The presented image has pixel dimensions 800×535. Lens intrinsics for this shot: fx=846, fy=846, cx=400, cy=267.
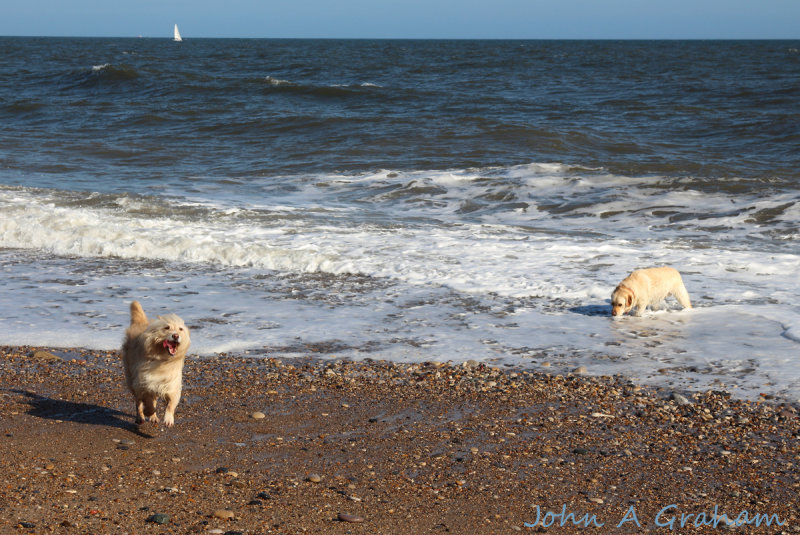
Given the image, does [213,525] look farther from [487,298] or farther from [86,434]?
[487,298]

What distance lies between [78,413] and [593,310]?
14.5 ft

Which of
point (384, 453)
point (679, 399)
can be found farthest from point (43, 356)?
point (679, 399)

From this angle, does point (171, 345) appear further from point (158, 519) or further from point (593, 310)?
point (593, 310)

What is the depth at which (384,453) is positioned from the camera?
4551 millimetres

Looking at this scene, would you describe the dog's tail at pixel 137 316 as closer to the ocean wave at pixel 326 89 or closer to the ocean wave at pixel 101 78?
the ocean wave at pixel 326 89

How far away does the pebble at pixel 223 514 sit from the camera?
12.4ft

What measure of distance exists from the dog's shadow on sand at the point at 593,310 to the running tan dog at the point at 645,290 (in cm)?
12

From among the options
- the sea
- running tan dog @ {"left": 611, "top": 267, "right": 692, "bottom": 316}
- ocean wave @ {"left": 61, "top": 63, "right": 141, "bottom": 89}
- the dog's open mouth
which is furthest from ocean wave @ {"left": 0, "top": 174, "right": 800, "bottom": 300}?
ocean wave @ {"left": 61, "top": 63, "right": 141, "bottom": 89}

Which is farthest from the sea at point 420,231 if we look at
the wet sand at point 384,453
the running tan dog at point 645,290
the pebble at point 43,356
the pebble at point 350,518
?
the pebble at point 350,518

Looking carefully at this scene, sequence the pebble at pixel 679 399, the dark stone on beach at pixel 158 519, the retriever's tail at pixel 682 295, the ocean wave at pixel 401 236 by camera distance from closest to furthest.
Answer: the dark stone on beach at pixel 158 519 → the pebble at pixel 679 399 → the retriever's tail at pixel 682 295 → the ocean wave at pixel 401 236

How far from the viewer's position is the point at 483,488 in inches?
163

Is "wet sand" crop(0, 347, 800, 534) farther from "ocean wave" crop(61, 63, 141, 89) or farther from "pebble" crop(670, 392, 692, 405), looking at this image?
"ocean wave" crop(61, 63, 141, 89)

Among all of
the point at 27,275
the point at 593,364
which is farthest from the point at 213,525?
the point at 27,275

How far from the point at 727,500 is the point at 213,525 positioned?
242cm
